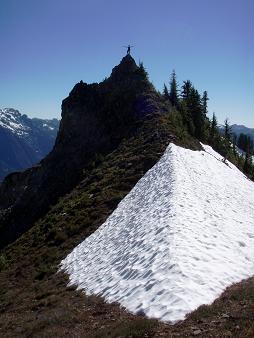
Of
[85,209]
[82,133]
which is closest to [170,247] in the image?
[85,209]

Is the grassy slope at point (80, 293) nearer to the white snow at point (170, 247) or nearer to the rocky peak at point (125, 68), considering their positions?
the white snow at point (170, 247)

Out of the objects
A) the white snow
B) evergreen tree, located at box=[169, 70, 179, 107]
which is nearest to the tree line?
evergreen tree, located at box=[169, 70, 179, 107]

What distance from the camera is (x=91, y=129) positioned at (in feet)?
177

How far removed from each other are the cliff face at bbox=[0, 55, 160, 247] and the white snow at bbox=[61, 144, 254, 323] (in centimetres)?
1838

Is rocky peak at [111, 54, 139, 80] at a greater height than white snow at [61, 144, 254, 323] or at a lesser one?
greater

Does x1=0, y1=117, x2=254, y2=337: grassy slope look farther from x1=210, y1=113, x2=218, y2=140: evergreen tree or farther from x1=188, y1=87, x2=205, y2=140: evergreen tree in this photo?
x1=210, y1=113, x2=218, y2=140: evergreen tree

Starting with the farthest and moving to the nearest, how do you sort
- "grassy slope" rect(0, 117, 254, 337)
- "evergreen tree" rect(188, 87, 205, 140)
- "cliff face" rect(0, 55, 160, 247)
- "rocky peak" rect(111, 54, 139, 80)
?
"evergreen tree" rect(188, 87, 205, 140) < "rocky peak" rect(111, 54, 139, 80) < "cliff face" rect(0, 55, 160, 247) < "grassy slope" rect(0, 117, 254, 337)

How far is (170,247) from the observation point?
1560 centimetres

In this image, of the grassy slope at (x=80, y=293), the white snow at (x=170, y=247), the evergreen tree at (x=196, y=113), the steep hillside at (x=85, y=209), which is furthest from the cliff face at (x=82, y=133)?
the white snow at (x=170, y=247)

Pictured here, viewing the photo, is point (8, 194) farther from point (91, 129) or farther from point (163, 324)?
point (163, 324)

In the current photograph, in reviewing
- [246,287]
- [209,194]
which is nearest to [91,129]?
[209,194]

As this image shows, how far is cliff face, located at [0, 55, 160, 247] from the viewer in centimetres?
4694

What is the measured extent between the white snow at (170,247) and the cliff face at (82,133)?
18380 mm

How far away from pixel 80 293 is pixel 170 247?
13.2ft
